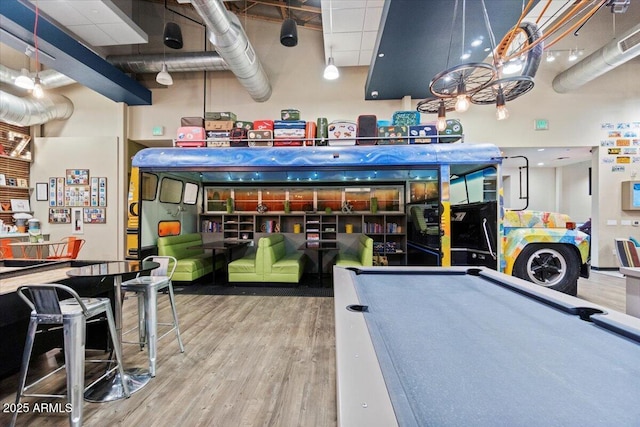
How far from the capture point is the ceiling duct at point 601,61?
496 cm

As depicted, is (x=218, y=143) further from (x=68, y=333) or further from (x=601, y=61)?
(x=601, y=61)

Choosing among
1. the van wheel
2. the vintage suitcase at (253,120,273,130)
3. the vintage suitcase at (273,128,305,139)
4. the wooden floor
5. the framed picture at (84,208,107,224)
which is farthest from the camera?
the framed picture at (84,208,107,224)

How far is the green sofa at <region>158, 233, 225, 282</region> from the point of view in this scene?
17.2 ft

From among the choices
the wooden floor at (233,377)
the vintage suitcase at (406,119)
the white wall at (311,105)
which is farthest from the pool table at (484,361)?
the white wall at (311,105)

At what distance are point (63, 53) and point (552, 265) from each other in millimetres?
9049

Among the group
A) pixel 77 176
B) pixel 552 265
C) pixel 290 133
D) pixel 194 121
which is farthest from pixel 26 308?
pixel 552 265

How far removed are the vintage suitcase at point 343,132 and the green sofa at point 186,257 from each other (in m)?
3.46

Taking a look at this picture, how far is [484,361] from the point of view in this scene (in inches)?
42.2

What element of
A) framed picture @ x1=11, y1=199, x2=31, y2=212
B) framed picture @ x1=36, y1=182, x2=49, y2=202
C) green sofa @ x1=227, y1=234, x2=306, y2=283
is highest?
framed picture @ x1=36, y1=182, x2=49, y2=202

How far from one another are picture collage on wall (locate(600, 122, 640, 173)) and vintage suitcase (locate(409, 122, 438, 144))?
4.88m

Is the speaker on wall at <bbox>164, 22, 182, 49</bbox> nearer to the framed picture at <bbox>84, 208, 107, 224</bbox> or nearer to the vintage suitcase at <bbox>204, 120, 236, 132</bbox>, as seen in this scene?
the vintage suitcase at <bbox>204, 120, 236, 132</bbox>

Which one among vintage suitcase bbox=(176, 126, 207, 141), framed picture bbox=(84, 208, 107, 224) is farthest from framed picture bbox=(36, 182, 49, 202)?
vintage suitcase bbox=(176, 126, 207, 141)

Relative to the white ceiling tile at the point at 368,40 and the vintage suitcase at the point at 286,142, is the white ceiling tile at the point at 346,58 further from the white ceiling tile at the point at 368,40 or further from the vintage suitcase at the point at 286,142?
the vintage suitcase at the point at 286,142

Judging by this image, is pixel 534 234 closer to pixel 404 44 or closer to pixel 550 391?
pixel 404 44
